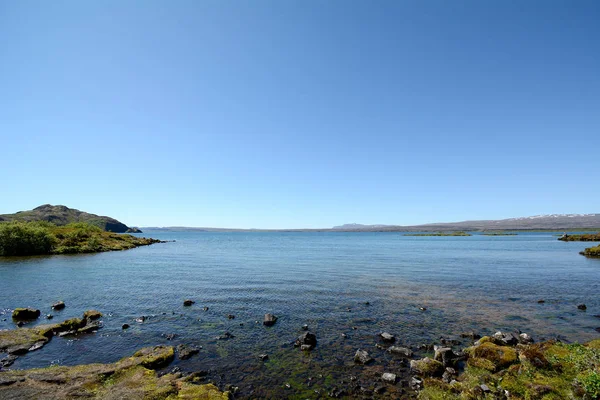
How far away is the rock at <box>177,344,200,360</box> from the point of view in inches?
727

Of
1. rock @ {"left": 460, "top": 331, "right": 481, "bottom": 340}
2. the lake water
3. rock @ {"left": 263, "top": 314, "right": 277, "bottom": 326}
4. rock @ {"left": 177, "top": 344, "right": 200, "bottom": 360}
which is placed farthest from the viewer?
rock @ {"left": 263, "top": 314, "right": 277, "bottom": 326}

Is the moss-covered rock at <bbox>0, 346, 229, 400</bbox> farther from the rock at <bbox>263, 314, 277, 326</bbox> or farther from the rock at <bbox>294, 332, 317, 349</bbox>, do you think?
the rock at <bbox>263, 314, 277, 326</bbox>

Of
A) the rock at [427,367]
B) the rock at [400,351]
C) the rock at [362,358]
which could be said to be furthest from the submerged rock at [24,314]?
the rock at [427,367]

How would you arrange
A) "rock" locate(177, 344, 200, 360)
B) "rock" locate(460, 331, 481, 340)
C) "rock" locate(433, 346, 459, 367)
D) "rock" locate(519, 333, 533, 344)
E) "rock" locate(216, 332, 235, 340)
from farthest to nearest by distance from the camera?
"rock" locate(216, 332, 235, 340), "rock" locate(460, 331, 481, 340), "rock" locate(519, 333, 533, 344), "rock" locate(177, 344, 200, 360), "rock" locate(433, 346, 459, 367)

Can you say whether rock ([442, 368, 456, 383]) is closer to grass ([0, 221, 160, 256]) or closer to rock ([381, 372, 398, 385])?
rock ([381, 372, 398, 385])

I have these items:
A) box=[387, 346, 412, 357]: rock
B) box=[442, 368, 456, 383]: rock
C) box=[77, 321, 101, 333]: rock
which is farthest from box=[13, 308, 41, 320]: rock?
box=[442, 368, 456, 383]: rock

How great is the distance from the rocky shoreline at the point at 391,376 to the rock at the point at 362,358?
6 centimetres

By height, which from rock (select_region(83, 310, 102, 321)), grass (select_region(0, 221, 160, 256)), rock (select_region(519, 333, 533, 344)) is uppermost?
grass (select_region(0, 221, 160, 256))

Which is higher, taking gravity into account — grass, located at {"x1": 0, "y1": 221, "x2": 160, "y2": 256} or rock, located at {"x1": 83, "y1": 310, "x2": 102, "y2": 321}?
grass, located at {"x1": 0, "y1": 221, "x2": 160, "y2": 256}

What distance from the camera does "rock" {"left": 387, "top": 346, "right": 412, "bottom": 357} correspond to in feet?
60.8

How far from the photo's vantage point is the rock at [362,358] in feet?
58.2

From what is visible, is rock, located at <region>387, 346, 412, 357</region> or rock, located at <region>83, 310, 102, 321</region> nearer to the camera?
rock, located at <region>387, 346, 412, 357</region>

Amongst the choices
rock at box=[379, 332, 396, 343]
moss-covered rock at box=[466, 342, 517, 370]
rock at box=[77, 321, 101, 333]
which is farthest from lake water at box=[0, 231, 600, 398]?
moss-covered rock at box=[466, 342, 517, 370]

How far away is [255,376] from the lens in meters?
16.3
